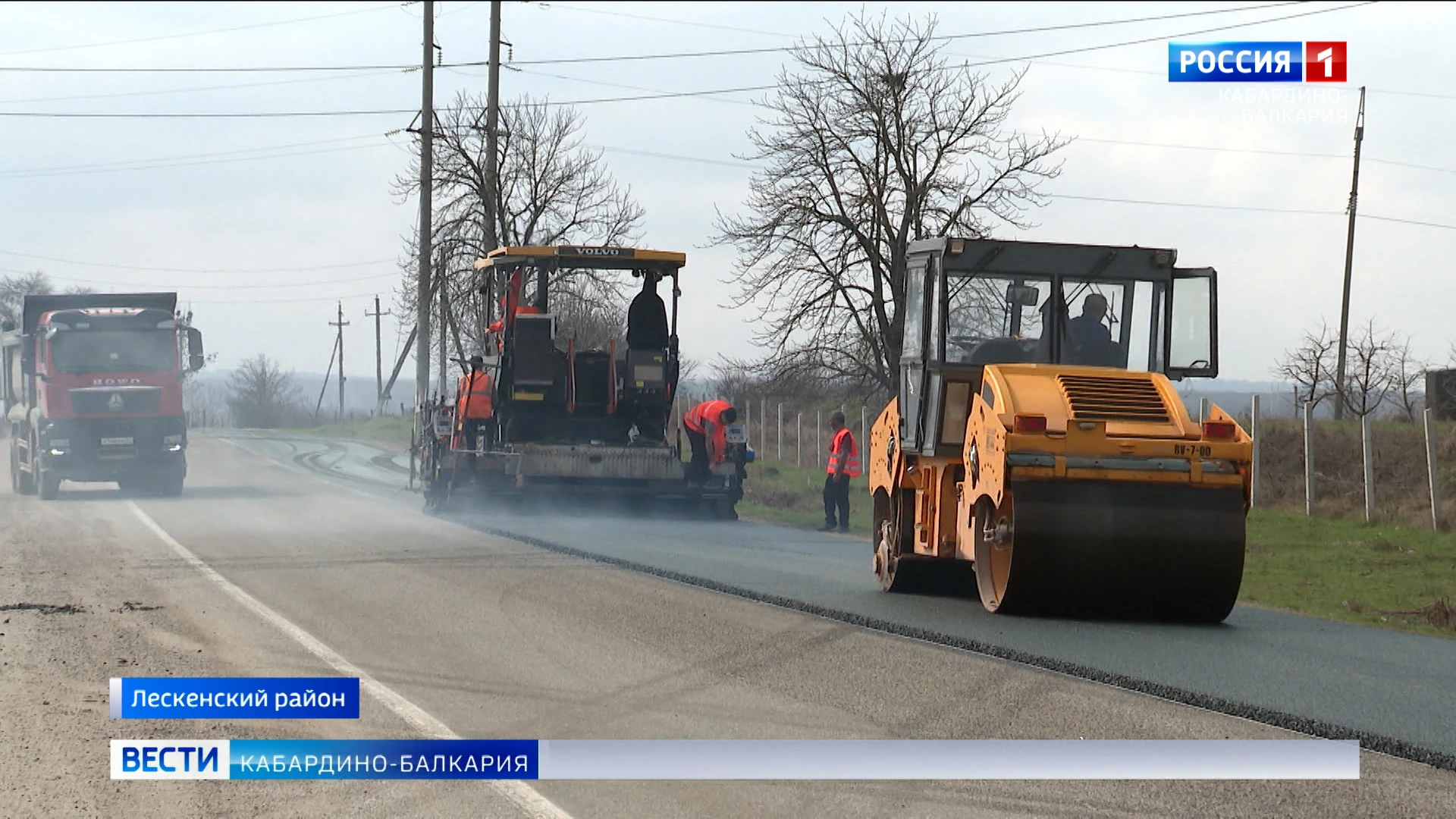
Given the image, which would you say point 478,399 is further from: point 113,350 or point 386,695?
point 386,695

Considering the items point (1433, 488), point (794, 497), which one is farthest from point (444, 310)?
point (1433, 488)

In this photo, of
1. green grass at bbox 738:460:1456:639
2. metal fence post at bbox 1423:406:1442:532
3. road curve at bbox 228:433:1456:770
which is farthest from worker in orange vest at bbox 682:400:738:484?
metal fence post at bbox 1423:406:1442:532

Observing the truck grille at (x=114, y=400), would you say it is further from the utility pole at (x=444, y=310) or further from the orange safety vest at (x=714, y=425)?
the orange safety vest at (x=714, y=425)

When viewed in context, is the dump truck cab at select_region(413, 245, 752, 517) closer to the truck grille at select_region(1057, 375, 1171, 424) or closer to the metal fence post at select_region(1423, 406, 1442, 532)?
the metal fence post at select_region(1423, 406, 1442, 532)

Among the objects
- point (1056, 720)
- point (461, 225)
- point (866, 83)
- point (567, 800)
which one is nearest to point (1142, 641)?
point (1056, 720)

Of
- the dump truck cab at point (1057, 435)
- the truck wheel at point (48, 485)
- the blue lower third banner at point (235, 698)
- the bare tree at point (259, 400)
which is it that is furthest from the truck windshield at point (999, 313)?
the bare tree at point (259, 400)

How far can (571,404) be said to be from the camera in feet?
68.5

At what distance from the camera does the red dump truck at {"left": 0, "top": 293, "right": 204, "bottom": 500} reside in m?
25.1

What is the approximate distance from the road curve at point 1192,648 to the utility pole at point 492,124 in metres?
18.2

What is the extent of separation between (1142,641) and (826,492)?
11500mm

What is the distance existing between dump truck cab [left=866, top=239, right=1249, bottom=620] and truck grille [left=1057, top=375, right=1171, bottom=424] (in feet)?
0.04

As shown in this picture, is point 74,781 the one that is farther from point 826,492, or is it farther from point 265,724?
point 826,492

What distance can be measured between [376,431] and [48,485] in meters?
35.0

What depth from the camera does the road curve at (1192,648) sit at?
7.20m
